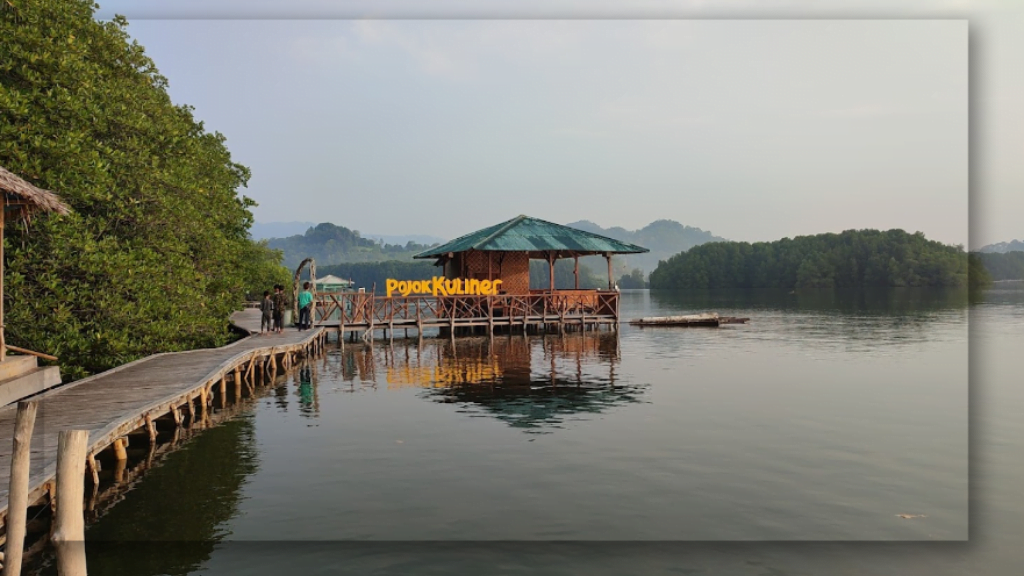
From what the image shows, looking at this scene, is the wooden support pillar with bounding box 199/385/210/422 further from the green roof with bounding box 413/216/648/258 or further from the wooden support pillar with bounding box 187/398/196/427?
the green roof with bounding box 413/216/648/258

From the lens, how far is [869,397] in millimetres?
18000

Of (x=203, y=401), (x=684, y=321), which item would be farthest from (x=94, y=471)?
(x=684, y=321)

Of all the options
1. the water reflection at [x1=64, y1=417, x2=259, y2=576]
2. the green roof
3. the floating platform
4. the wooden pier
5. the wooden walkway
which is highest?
the green roof

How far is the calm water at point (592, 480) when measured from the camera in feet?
26.0

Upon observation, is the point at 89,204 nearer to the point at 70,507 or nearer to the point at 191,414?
the point at 191,414

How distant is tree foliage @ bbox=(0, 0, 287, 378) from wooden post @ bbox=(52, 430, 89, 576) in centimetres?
888

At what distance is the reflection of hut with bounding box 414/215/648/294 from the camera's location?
35.0 m

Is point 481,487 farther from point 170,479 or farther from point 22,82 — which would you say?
point 22,82

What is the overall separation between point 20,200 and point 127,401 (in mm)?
3939

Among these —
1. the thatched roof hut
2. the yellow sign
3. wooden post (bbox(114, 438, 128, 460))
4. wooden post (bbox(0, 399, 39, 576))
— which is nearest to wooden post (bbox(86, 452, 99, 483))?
wooden post (bbox(114, 438, 128, 460))

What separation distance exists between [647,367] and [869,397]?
706cm

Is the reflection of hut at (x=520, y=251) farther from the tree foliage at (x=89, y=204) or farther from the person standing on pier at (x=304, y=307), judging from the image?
the tree foliage at (x=89, y=204)

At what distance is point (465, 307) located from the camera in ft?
117

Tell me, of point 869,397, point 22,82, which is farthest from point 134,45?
point 869,397
